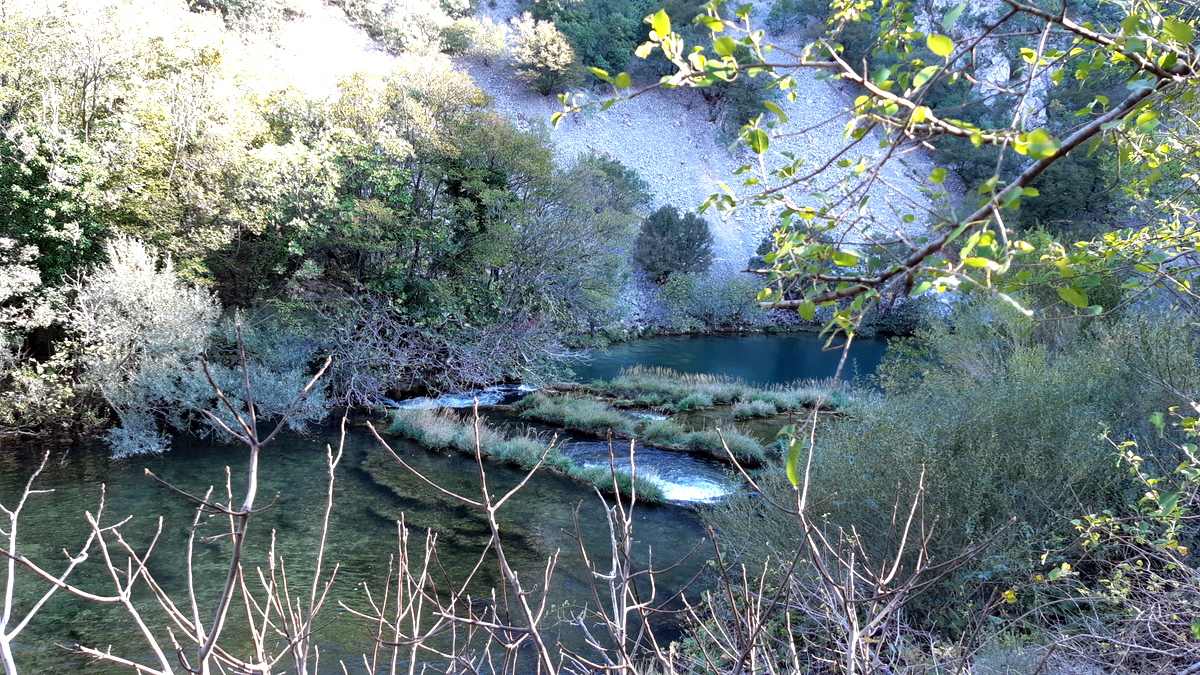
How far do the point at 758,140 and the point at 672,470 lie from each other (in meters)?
13.1

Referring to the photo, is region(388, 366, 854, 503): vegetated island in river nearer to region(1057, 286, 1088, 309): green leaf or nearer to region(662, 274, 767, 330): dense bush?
region(1057, 286, 1088, 309): green leaf

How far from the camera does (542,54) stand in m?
40.6

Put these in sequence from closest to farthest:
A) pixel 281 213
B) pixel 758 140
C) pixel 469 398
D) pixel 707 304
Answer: pixel 758 140
pixel 281 213
pixel 469 398
pixel 707 304

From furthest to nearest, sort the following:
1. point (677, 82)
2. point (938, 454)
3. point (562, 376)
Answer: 1. point (562, 376)
2. point (938, 454)
3. point (677, 82)

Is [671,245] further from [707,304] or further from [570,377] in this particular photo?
[570,377]

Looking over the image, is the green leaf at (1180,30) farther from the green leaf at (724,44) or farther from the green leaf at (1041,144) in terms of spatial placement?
the green leaf at (724,44)

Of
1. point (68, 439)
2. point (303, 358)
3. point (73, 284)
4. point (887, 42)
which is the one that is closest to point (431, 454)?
point (303, 358)

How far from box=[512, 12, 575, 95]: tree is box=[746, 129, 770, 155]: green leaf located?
40409 millimetres

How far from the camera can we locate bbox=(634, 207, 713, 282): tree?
3753cm

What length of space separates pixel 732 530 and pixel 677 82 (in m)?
7.26

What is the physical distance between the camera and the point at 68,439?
13938mm

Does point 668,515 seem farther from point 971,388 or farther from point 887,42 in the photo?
point 887,42

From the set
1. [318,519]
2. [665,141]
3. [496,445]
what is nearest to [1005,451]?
[318,519]

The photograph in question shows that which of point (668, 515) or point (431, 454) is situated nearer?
point (668, 515)
